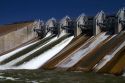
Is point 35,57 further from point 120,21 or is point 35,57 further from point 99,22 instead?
point 120,21

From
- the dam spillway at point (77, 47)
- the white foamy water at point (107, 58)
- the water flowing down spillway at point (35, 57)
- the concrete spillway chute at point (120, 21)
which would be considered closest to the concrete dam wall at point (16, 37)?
the dam spillway at point (77, 47)

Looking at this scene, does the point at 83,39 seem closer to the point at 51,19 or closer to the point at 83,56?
the point at 83,56

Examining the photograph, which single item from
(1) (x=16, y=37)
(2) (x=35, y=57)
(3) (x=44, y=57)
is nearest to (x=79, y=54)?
(3) (x=44, y=57)

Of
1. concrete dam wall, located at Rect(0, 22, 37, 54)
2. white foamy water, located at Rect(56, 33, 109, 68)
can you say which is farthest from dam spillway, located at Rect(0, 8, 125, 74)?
concrete dam wall, located at Rect(0, 22, 37, 54)

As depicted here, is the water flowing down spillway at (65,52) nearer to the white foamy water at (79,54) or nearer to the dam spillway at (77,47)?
the dam spillway at (77,47)

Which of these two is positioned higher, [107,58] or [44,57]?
[107,58]

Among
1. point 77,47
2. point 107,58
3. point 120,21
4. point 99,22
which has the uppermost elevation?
point 120,21

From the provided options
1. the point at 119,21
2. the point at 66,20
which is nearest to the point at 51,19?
the point at 66,20
